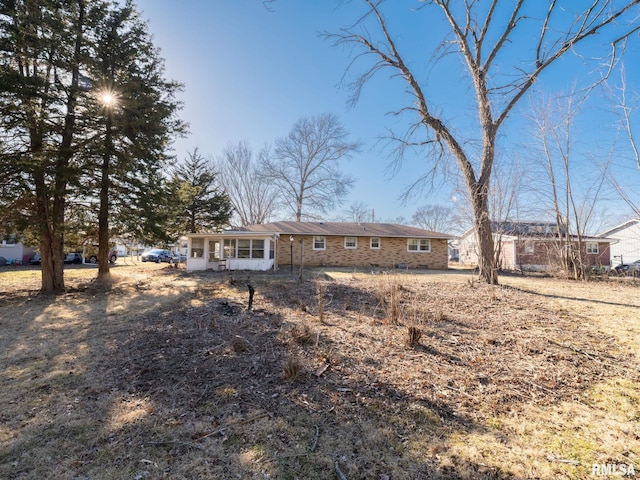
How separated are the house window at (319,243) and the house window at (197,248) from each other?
7497 millimetres

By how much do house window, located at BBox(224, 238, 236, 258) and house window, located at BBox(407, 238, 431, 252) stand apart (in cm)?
1214

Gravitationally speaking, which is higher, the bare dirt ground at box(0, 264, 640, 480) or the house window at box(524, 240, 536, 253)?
the house window at box(524, 240, 536, 253)

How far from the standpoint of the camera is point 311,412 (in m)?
3.11

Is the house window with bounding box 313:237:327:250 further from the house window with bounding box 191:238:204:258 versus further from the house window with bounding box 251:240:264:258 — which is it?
the house window with bounding box 191:238:204:258

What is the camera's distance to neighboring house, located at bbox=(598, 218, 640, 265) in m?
25.0

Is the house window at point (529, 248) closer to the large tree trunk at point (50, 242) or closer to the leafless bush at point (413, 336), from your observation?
the leafless bush at point (413, 336)

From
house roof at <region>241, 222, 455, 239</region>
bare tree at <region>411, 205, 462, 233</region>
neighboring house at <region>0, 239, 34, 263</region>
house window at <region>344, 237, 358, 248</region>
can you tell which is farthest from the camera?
bare tree at <region>411, 205, 462, 233</region>

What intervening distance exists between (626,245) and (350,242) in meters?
25.6

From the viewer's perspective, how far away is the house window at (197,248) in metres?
18.2

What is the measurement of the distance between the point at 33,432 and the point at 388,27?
43.2 ft

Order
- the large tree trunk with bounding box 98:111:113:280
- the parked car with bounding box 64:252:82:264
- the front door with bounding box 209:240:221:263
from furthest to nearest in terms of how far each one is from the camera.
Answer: the parked car with bounding box 64:252:82:264 < the front door with bounding box 209:240:221:263 < the large tree trunk with bounding box 98:111:113:280

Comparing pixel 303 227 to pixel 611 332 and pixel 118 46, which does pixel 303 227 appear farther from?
pixel 611 332

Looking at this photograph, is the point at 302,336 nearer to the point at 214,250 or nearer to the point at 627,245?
the point at 214,250

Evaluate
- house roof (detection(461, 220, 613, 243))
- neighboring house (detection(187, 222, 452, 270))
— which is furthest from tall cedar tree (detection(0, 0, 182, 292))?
house roof (detection(461, 220, 613, 243))
